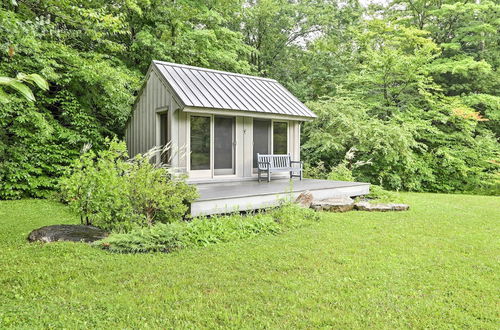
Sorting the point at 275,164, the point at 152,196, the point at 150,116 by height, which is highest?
the point at 150,116

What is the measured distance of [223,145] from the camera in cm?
886

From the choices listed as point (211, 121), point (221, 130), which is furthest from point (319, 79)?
point (211, 121)

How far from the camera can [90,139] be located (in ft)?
31.8

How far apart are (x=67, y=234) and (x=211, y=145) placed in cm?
435

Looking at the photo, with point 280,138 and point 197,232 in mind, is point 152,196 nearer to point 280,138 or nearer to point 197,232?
point 197,232

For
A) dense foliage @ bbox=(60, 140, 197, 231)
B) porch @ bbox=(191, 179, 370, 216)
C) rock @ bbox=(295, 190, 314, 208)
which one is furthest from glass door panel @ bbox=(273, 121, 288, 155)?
dense foliage @ bbox=(60, 140, 197, 231)

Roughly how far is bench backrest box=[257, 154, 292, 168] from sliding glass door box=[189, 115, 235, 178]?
32.1 inches

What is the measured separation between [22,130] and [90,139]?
1.61m

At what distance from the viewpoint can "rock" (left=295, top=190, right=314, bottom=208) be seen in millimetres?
7164

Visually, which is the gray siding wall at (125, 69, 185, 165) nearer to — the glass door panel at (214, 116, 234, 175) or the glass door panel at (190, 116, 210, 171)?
the glass door panel at (190, 116, 210, 171)

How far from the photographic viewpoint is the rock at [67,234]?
4715 millimetres

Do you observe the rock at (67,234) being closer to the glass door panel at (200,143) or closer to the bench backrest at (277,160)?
the glass door panel at (200,143)

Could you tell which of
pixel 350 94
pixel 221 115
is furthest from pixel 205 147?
pixel 350 94

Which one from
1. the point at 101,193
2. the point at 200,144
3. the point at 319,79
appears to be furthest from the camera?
the point at 319,79
